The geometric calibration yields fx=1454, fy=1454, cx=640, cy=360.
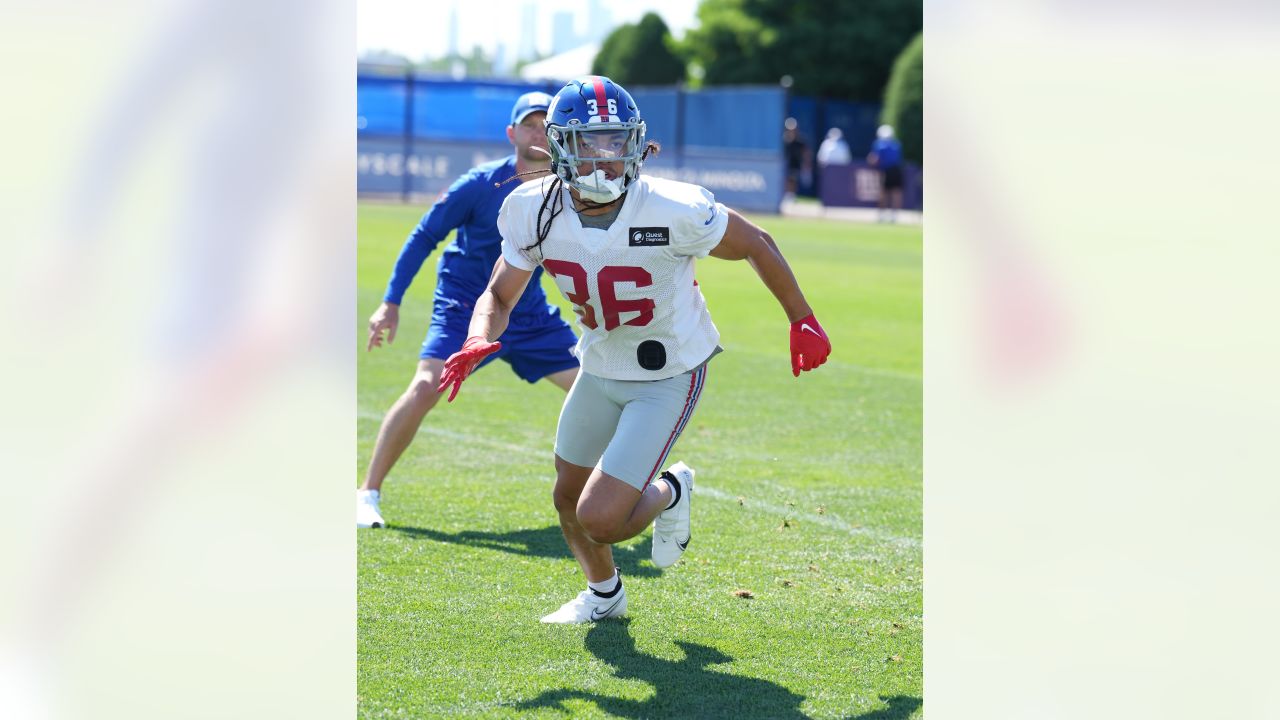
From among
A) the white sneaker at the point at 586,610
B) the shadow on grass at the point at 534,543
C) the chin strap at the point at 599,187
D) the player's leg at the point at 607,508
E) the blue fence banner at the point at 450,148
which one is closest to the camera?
the chin strap at the point at 599,187

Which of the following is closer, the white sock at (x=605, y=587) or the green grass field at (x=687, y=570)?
the green grass field at (x=687, y=570)

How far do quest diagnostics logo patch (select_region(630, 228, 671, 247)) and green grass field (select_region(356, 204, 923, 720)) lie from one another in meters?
1.29

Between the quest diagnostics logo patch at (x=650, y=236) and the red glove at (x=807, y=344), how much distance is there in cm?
50

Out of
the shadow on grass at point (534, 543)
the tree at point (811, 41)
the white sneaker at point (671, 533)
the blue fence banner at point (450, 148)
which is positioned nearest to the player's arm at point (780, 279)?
the white sneaker at point (671, 533)

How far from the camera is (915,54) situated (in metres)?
40.2

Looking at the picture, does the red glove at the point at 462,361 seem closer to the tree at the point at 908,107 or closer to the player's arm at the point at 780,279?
the player's arm at the point at 780,279

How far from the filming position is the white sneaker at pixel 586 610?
16.0 feet

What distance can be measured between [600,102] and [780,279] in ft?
2.60

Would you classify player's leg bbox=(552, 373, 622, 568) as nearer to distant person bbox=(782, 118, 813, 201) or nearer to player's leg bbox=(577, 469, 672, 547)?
player's leg bbox=(577, 469, 672, 547)

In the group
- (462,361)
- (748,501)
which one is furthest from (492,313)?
(748,501)
